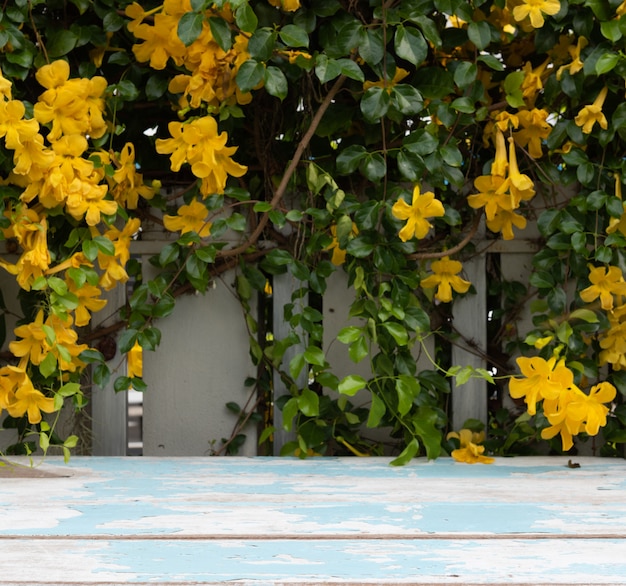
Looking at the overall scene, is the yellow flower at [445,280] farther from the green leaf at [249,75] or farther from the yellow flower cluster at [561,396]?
the green leaf at [249,75]

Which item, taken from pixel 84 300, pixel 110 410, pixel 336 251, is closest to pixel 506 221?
pixel 336 251

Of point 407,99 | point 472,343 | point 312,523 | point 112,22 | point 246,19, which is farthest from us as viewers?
point 472,343

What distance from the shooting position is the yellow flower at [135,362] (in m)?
1.84

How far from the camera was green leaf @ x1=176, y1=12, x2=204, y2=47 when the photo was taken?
55.5 inches

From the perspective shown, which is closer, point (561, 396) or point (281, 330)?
point (561, 396)

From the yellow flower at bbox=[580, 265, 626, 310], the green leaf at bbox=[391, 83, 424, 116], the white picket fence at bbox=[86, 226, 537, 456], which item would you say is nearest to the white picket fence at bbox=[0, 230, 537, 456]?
the white picket fence at bbox=[86, 226, 537, 456]

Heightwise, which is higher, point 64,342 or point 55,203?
point 55,203

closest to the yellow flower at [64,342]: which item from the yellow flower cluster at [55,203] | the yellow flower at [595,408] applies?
the yellow flower cluster at [55,203]

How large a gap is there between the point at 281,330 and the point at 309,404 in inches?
9.3

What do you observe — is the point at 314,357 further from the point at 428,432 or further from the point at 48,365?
the point at 48,365

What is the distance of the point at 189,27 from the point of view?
1414 millimetres

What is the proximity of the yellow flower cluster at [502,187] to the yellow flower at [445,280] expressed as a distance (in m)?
0.12

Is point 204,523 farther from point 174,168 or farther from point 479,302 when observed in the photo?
point 479,302

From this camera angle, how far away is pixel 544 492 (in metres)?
1.35
